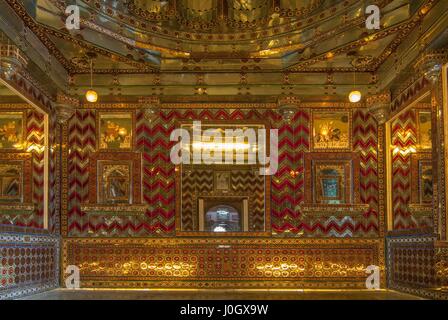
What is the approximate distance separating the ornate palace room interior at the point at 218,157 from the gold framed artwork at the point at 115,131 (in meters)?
0.02

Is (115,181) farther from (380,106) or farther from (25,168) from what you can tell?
(380,106)

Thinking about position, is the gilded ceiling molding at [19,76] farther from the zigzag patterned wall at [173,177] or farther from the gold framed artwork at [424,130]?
the gold framed artwork at [424,130]

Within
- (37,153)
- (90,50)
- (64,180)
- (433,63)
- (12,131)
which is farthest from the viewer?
(64,180)

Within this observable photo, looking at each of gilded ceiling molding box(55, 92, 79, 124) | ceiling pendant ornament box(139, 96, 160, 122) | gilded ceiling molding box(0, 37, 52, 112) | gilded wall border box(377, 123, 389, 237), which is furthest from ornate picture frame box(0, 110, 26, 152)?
gilded wall border box(377, 123, 389, 237)

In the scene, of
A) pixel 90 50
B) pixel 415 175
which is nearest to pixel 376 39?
pixel 415 175

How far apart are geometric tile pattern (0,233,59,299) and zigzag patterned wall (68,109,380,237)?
81cm

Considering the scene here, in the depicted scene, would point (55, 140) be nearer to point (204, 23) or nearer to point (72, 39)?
point (72, 39)

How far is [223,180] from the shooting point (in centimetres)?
1159

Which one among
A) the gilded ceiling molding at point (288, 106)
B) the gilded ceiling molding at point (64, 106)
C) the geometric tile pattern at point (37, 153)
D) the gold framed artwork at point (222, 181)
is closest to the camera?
the geometric tile pattern at point (37, 153)

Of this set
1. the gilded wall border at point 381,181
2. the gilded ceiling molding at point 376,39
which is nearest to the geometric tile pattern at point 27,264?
the gilded ceiling molding at point 376,39

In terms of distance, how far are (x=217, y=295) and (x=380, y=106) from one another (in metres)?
4.69

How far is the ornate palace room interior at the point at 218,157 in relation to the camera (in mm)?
10016

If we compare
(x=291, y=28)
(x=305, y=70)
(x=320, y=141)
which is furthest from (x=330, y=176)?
(x=291, y=28)

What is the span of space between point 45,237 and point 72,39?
3.69 metres
